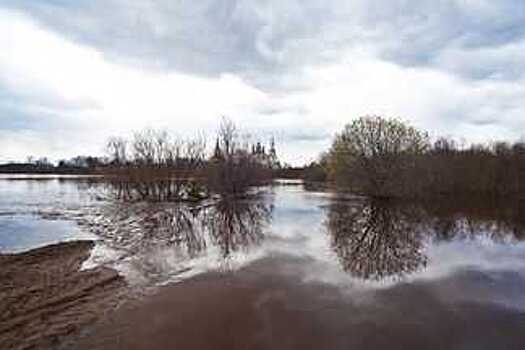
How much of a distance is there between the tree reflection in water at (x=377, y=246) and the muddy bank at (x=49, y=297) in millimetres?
7469

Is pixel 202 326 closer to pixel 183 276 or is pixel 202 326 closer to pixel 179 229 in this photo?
pixel 183 276

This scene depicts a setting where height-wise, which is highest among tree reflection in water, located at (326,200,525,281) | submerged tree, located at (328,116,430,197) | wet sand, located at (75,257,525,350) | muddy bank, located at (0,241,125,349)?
submerged tree, located at (328,116,430,197)

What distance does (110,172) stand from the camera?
66188mm

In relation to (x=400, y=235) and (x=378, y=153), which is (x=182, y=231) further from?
(x=378, y=153)

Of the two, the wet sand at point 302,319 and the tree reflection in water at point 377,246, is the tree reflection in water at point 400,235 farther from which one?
the wet sand at point 302,319

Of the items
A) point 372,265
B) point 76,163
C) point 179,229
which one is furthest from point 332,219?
point 76,163

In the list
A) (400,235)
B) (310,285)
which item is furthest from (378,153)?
(310,285)

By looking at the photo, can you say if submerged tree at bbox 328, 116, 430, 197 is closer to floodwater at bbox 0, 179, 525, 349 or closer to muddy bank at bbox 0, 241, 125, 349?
floodwater at bbox 0, 179, 525, 349

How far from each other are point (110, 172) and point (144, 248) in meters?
51.1

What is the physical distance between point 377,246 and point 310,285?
291 inches

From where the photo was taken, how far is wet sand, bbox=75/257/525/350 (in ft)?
26.4


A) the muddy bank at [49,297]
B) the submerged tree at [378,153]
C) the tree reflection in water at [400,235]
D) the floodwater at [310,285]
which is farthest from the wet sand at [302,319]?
the submerged tree at [378,153]

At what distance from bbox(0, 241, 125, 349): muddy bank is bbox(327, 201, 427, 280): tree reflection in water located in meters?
7.47

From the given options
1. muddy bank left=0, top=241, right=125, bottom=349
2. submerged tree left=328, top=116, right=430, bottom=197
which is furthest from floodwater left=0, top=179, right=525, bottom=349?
submerged tree left=328, top=116, right=430, bottom=197
